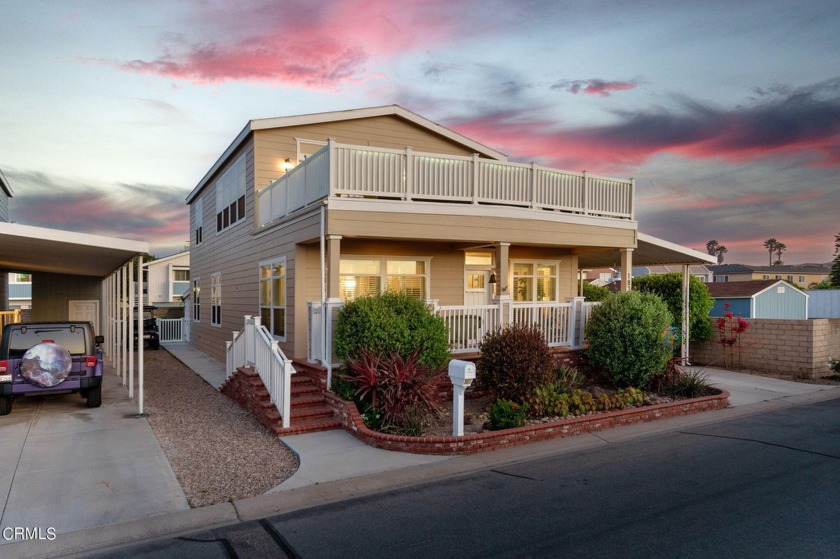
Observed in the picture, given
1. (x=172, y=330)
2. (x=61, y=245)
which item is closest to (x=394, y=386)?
(x=61, y=245)

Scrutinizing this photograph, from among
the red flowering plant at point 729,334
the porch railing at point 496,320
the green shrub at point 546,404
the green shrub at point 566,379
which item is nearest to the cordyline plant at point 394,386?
the porch railing at point 496,320

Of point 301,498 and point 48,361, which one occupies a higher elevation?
point 48,361

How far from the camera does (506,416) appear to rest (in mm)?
7797

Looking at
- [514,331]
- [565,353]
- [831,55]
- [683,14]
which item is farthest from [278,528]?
[831,55]

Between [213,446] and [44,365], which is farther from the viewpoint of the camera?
[44,365]

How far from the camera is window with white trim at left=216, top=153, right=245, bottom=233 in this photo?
1514 cm

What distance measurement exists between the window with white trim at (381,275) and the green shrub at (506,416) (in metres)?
4.34

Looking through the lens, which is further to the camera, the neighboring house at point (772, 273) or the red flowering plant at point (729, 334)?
the neighboring house at point (772, 273)

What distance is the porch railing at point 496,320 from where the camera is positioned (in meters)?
9.91

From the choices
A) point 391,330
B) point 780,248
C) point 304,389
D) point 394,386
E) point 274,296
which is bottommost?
point 304,389

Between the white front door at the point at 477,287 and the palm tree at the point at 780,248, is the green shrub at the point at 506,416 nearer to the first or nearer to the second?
the white front door at the point at 477,287

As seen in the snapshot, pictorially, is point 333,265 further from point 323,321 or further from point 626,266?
point 626,266

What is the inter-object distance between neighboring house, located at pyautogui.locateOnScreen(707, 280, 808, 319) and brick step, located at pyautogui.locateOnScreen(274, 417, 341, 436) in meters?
21.3

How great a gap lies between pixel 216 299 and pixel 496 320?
39.3ft
